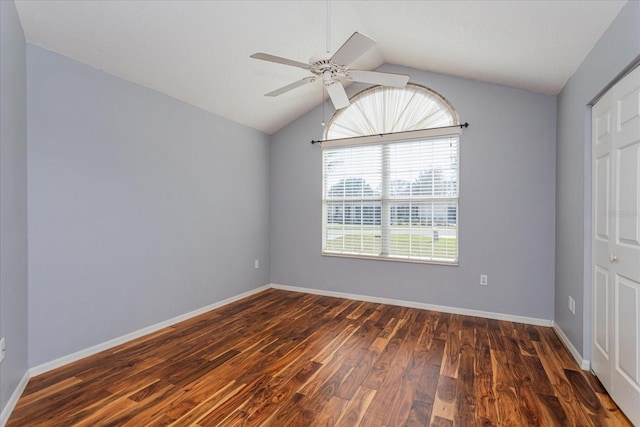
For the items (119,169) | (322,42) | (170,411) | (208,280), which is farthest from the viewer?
(208,280)

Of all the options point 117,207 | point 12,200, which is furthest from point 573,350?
point 12,200

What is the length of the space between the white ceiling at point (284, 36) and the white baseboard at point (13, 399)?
2.47 metres

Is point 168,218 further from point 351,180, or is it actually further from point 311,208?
point 351,180

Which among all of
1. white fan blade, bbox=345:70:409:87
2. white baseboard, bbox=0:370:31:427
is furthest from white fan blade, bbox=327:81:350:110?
white baseboard, bbox=0:370:31:427

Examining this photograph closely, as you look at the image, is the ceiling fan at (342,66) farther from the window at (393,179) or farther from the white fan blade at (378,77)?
the window at (393,179)

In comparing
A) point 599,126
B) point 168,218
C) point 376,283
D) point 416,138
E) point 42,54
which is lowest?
point 376,283

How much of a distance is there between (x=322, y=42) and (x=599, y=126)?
99.6 inches

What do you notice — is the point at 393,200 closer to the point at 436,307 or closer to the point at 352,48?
the point at 436,307

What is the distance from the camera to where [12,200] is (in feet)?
6.47

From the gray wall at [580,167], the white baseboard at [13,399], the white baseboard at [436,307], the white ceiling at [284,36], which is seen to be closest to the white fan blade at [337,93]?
the white ceiling at [284,36]

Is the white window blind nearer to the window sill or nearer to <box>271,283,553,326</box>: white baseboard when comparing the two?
the window sill

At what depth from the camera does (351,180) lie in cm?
447

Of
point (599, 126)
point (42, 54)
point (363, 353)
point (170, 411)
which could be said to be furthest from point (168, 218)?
point (599, 126)

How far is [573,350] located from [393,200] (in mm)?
2372
